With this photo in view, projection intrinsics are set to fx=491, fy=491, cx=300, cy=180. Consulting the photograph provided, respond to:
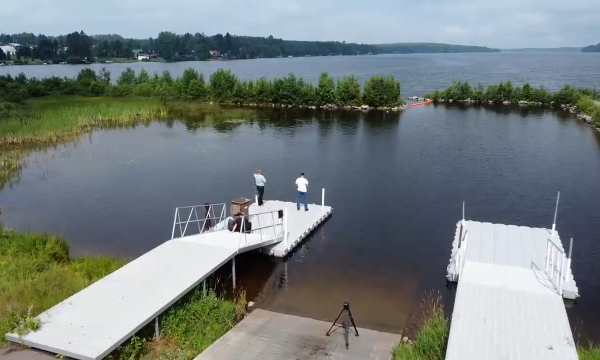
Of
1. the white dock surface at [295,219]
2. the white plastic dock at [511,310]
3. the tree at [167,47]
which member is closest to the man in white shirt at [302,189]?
the white dock surface at [295,219]

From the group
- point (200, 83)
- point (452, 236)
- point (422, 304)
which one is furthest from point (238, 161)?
point (200, 83)

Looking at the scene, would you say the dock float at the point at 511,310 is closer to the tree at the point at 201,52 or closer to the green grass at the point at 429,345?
the green grass at the point at 429,345

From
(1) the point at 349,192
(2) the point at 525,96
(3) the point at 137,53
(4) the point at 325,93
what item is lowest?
(1) the point at 349,192

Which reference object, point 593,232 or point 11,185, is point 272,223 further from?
point 11,185

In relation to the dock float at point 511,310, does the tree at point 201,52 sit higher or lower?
higher

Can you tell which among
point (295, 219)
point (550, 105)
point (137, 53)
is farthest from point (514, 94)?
point (137, 53)

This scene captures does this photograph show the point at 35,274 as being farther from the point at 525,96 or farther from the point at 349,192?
the point at 525,96
